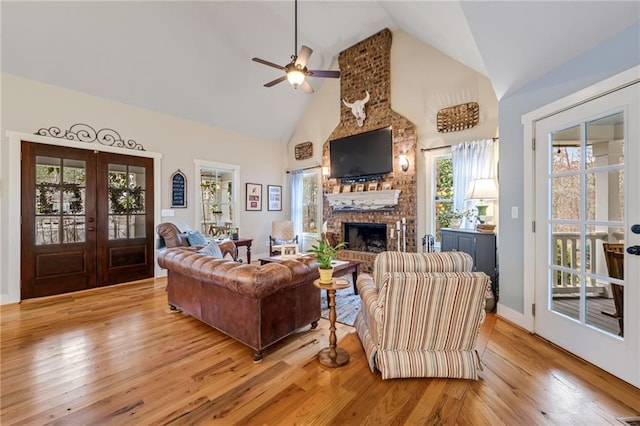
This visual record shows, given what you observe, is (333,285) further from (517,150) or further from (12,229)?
(12,229)

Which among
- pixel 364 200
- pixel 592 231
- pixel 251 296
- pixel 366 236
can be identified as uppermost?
pixel 364 200

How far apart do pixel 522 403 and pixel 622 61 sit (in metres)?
2.43

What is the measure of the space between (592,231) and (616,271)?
Result: 0.33m

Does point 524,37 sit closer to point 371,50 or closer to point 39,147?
point 371,50

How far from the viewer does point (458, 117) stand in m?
4.21

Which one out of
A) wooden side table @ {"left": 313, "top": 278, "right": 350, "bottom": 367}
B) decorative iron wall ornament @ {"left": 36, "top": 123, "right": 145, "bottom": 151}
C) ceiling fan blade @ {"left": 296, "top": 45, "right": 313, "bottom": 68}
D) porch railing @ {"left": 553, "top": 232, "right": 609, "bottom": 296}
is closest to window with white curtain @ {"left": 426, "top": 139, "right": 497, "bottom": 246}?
porch railing @ {"left": 553, "top": 232, "right": 609, "bottom": 296}

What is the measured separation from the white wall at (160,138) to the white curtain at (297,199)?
0.33 m

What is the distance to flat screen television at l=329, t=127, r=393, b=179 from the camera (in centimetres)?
513

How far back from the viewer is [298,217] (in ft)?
22.4

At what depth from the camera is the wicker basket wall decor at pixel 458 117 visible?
13.3ft

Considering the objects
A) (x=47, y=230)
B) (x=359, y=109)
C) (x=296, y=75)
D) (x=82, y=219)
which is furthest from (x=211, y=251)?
(x=359, y=109)

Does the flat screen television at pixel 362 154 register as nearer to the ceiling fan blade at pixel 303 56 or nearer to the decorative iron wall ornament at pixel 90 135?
the ceiling fan blade at pixel 303 56

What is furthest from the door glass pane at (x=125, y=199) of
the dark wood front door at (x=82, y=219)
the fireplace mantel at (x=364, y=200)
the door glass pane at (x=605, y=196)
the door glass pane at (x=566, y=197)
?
the door glass pane at (x=605, y=196)

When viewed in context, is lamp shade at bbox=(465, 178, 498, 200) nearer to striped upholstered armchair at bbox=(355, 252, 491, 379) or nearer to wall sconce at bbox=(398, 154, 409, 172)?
wall sconce at bbox=(398, 154, 409, 172)
